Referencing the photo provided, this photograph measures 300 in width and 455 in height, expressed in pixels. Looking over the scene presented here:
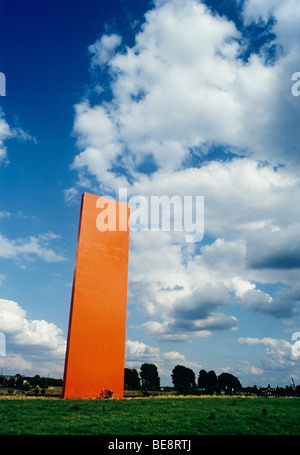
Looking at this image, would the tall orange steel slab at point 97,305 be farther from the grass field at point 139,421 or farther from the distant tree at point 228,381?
the distant tree at point 228,381

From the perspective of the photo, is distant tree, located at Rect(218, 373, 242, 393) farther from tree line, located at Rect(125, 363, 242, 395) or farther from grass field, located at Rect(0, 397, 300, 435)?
grass field, located at Rect(0, 397, 300, 435)

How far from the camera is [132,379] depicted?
136ft

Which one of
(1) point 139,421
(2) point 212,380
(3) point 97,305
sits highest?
(3) point 97,305

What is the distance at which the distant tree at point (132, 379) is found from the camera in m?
41.0

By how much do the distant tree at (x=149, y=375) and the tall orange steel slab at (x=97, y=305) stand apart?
20505 mm

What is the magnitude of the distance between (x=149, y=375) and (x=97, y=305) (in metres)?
24.4

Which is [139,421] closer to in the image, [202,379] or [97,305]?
[97,305]

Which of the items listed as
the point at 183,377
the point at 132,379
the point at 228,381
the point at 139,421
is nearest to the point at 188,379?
the point at 183,377

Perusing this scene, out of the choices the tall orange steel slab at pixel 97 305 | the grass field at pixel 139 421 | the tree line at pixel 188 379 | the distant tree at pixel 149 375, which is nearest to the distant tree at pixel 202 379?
the tree line at pixel 188 379

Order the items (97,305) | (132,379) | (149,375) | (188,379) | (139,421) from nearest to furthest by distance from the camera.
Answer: (139,421) < (97,305) < (132,379) < (149,375) < (188,379)

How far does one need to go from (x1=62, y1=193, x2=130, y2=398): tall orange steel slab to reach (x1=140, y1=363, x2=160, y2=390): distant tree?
20.5 metres

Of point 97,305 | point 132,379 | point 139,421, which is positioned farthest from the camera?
point 132,379

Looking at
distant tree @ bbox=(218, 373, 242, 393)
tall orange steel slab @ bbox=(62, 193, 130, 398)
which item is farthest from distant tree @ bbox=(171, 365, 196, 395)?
tall orange steel slab @ bbox=(62, 193, 130, 398)
